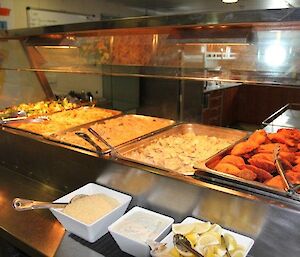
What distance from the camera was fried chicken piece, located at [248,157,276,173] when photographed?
1.11 m

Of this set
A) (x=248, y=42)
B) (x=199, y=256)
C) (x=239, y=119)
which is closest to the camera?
(x=199, y=256)

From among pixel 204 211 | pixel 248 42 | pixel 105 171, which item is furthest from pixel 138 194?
pixel 248 42

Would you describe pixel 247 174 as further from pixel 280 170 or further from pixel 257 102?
pixel 257 102

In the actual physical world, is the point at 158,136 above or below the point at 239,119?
above

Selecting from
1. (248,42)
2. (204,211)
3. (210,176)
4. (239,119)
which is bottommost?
(239,119)

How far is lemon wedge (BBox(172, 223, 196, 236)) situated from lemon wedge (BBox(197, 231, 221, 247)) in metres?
0.05

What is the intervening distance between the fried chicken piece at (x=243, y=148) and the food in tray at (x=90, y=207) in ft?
1.73

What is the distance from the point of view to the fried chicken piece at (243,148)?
1.26m

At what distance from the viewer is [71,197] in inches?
48.9

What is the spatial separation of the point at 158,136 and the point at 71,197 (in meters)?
0.58

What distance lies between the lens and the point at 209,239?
2.96 ft

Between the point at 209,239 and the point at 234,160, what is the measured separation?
0.38 metres

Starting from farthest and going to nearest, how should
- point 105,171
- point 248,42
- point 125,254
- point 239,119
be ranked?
point 239,119, point 105,171, point 248,42, point 125,254

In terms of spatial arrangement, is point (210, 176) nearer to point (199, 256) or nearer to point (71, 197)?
point (199, 256)
